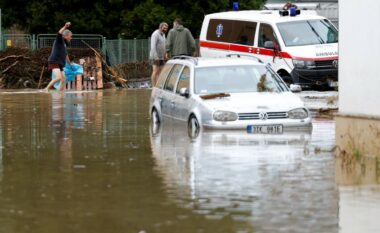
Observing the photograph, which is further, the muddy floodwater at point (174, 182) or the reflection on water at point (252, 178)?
the reflection on water at point (252, 178)

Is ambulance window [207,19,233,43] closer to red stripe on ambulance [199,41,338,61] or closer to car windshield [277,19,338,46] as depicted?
red stripe on ambulance [199,41,338,61]

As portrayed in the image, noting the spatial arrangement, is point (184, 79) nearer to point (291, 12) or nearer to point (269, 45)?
point (269, 45)

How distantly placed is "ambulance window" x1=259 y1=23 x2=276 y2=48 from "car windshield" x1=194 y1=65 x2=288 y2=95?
31.8 ft

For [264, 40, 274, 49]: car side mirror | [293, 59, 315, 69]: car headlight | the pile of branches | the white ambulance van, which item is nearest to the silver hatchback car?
[293, 59, 315, 69]: car headlight

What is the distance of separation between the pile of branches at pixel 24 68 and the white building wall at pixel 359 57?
22.4 meters

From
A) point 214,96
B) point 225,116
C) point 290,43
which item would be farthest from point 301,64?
point 225,116

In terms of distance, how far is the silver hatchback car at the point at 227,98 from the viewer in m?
17.7

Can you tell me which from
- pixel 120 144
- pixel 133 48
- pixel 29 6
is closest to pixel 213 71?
pixel 120 144

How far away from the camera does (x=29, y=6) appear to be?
48.0 m

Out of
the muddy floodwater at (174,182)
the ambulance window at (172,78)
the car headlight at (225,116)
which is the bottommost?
the muddy floodwater at (174,182)

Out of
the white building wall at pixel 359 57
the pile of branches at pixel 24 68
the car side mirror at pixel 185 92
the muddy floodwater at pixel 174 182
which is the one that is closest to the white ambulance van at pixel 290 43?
the pile of branches at pixel 24 68

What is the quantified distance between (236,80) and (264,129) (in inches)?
70.3

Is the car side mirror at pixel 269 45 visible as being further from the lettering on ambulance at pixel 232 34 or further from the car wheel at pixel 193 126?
the car wheel at pixel 193 126

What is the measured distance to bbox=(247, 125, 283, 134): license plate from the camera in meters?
17.6
